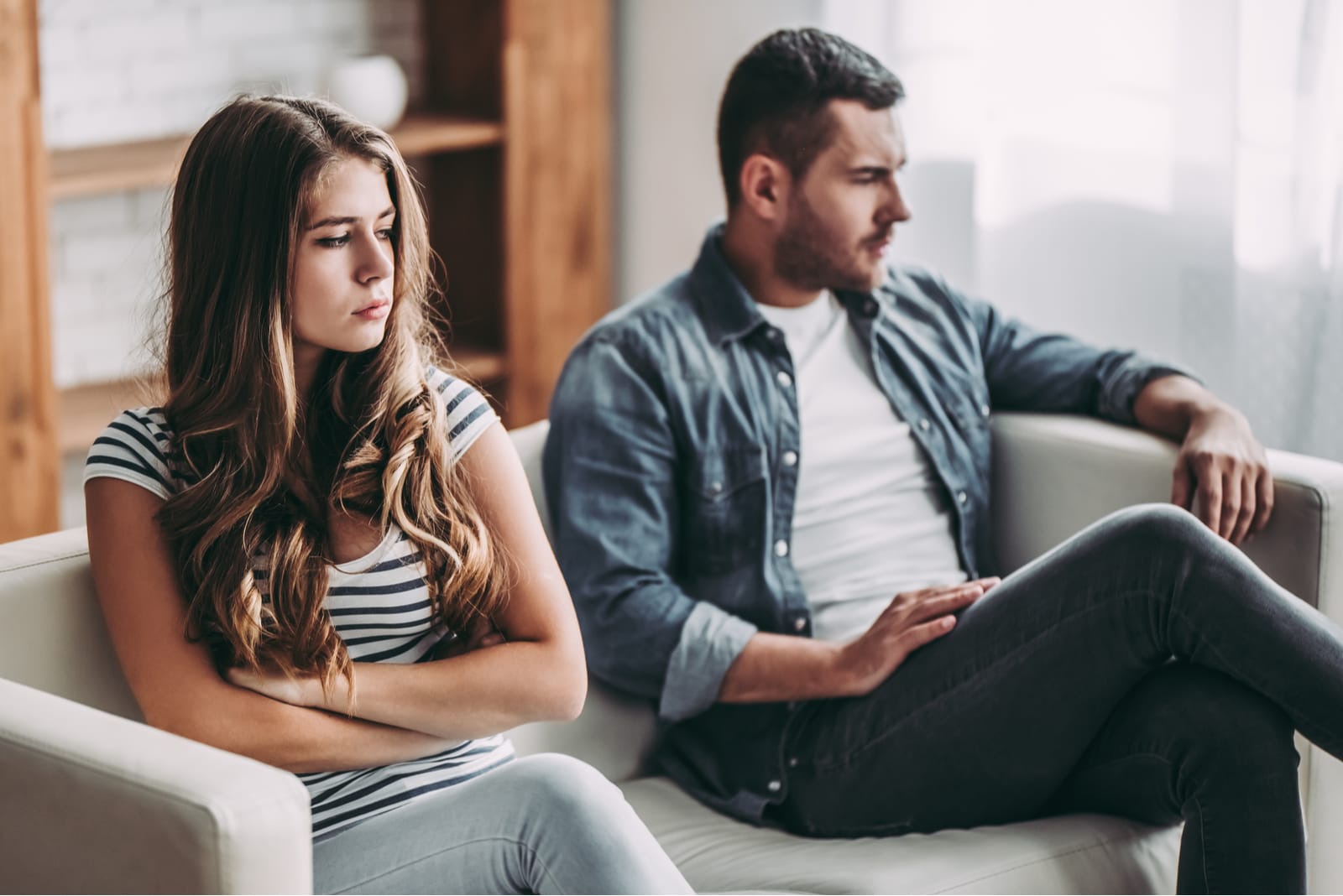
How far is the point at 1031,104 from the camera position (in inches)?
108

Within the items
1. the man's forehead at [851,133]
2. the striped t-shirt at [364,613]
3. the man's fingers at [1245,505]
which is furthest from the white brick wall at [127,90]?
the man's fingers at [1245,505]

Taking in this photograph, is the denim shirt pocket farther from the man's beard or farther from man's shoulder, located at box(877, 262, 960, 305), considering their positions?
man's shoulder, located at box(877, 262, 960, 305)

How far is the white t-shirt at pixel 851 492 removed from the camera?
1.99 metres

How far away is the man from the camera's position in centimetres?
163

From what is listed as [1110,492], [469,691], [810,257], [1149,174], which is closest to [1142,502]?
[1110,492]

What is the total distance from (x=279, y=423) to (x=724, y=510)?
60cm

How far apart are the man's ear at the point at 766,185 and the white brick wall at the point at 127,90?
1308 mm

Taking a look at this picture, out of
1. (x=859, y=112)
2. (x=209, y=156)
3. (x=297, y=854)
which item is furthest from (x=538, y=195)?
(x=297, y=854)

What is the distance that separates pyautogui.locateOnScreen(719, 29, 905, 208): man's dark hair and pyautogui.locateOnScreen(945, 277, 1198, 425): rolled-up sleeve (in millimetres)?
310

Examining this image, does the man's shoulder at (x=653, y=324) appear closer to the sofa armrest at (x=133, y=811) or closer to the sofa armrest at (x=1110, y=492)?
the sofa armrest at (x=1110, y=492)

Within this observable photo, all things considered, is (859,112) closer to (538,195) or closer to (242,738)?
(242,738)

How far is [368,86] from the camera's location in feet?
10.3

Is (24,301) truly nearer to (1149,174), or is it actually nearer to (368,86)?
(368,86)

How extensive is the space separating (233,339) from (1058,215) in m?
1.62
